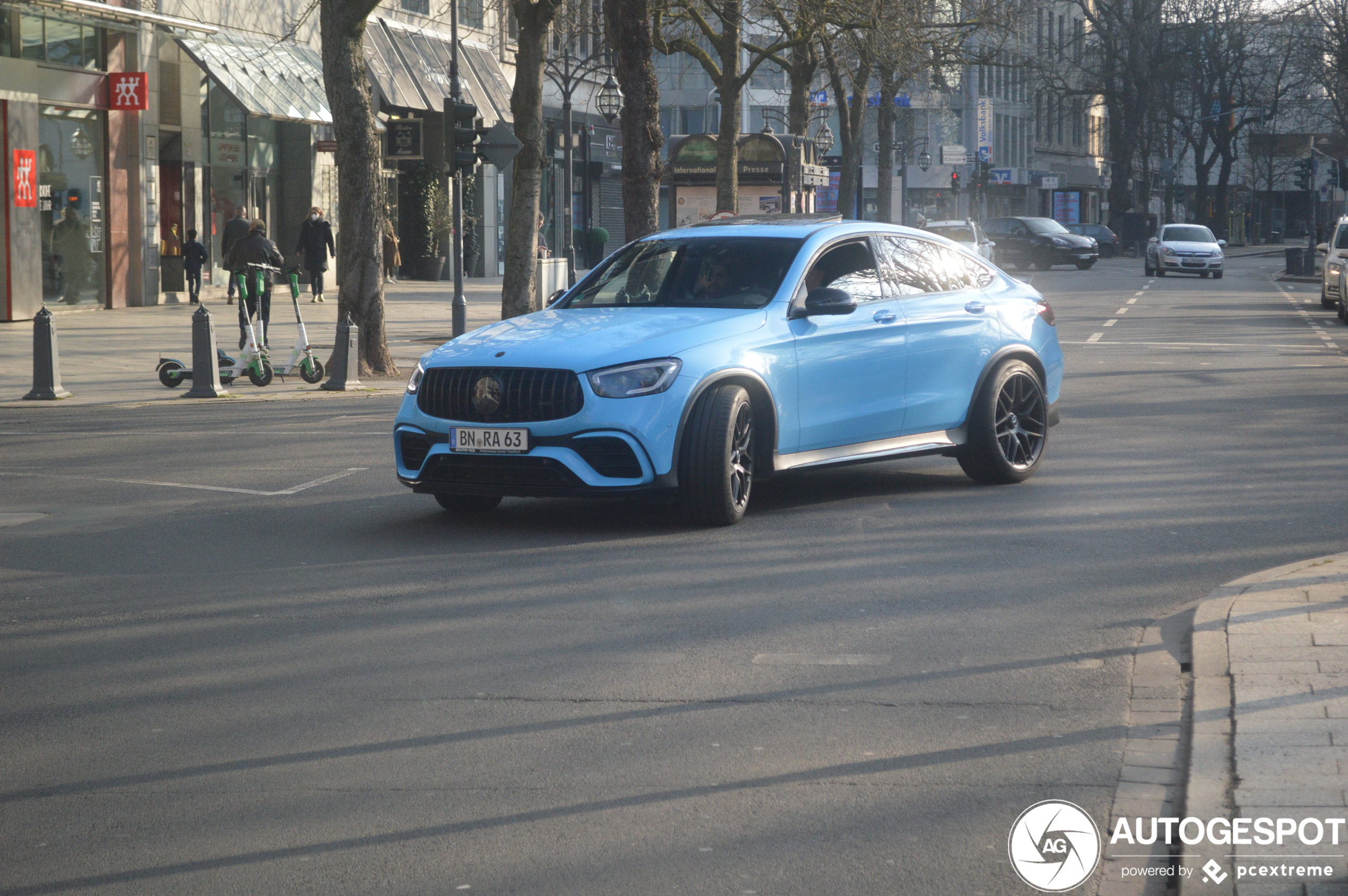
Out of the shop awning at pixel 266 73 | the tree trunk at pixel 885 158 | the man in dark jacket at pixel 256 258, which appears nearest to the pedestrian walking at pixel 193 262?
the shop awning at pixel 266 73

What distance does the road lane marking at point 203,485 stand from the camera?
10.9 meters

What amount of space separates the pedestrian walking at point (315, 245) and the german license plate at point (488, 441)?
23458 mm

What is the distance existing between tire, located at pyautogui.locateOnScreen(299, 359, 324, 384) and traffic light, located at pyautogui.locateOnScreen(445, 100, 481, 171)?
403 cm

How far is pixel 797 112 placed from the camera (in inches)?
1581

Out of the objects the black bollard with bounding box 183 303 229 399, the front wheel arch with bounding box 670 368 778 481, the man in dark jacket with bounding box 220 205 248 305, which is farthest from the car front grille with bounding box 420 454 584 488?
the man in dark jacket with bounding box 220 205 248 305

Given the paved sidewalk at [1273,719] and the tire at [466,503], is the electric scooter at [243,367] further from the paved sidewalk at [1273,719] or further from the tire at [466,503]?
the paved sidewalk at [1273,719]

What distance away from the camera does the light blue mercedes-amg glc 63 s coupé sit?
8789 millimetres

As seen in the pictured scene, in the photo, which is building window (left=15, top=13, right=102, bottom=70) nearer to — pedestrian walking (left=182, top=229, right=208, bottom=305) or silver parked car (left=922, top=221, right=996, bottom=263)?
pedestrian walking (left=182, top=229, right=208, bottom=305)

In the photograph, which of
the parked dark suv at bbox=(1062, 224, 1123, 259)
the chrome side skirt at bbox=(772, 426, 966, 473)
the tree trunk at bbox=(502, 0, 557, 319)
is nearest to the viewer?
the chrome side skirt at bbox=(772, 426, 966, 473)

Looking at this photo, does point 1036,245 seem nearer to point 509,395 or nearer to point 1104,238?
point 1104,238

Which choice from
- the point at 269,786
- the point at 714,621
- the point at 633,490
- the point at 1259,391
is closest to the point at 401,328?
the point at 1259,391

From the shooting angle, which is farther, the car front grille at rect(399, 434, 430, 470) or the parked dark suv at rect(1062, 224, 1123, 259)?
the parked dark suv at rect(1062, 224, 1123, 259)

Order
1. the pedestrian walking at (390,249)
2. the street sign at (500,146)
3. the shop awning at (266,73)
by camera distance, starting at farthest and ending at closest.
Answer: the pedestrian walking at (390,249)
the shop awning at (266,73)
the street sign at (500,146)

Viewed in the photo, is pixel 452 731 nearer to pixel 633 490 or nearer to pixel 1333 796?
pixel 1333 796
